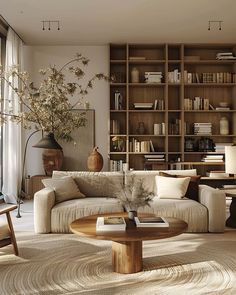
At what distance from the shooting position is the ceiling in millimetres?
5672

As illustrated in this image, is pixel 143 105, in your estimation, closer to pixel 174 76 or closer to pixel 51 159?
pixel 174 76

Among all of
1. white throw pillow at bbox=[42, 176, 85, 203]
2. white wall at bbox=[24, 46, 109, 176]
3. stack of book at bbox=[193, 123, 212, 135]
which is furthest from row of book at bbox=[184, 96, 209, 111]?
white throw pillow at bbox=[42, 176, 85, 203]

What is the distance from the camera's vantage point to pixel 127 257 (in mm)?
3287

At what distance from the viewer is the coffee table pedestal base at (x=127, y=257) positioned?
3.29 m

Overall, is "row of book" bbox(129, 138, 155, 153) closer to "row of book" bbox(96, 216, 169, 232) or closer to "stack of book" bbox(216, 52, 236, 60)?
"stack of book" bbox(216, 52, 236, 60)

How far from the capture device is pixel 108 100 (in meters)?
7.96

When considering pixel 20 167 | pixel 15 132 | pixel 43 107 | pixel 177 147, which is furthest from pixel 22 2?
pixel 177 147

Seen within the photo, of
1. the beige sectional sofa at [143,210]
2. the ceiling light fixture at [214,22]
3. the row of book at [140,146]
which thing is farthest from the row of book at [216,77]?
the beige sectional sofa at [143,210]

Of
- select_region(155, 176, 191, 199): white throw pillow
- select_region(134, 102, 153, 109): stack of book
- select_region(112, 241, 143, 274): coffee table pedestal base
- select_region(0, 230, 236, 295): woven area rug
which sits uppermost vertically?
select_region(134, 102, 153, 109): stack of book

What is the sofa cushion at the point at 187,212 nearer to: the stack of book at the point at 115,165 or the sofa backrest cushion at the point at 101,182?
the sofa backrest cushion at the point at 101,182

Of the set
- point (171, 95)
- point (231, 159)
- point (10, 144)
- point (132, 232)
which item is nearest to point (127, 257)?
point (132, 232)

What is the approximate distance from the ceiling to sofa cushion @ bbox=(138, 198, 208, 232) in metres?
2.87

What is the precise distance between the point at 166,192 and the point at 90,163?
1573mm

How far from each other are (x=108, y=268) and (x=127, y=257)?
0.85ft
